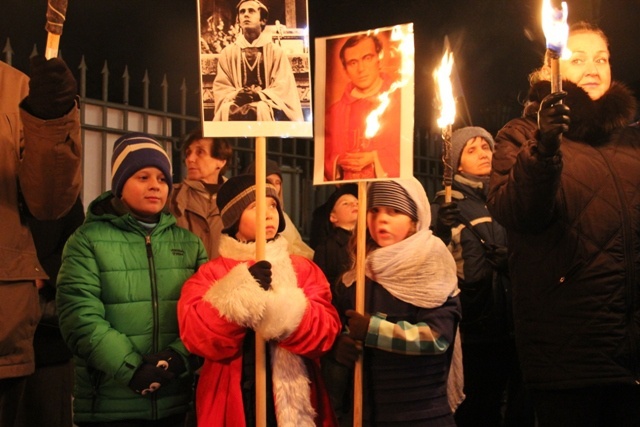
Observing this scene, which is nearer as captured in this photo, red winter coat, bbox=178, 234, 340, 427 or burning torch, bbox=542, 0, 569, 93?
burning torch, bbox=542, 0, 569, 93

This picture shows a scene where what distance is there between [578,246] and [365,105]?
1351 millimetres

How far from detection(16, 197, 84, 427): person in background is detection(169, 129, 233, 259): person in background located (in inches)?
33.3

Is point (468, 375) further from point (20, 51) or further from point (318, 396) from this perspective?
point (20, 51)

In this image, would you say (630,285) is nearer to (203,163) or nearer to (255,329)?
(255,329)

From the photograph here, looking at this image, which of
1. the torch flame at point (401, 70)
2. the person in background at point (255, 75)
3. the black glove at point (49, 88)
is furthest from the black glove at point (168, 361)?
the torch flame at point (401, 70)

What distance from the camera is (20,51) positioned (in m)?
6.86

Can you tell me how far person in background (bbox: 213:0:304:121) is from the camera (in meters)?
3.36

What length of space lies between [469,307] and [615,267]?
171 centimetres

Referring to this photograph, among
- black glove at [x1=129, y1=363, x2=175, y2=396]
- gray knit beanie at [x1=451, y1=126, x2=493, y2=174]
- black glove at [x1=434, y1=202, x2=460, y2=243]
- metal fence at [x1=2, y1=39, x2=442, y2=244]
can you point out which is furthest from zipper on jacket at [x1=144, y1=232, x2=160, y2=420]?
metal fence at [x1=2, y1=39, x2=442, y2=244]

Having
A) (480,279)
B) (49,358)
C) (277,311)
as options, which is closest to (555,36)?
(277,311)

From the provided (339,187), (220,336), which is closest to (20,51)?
(339,187)

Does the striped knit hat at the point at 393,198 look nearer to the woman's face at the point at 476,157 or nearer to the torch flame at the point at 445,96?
the torch flame at the point at 445,96

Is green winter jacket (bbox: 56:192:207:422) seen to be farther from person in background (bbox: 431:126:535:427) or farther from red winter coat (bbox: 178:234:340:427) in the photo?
person in background (bbox: 431:126:535:427)

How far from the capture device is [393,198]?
3795 mm
